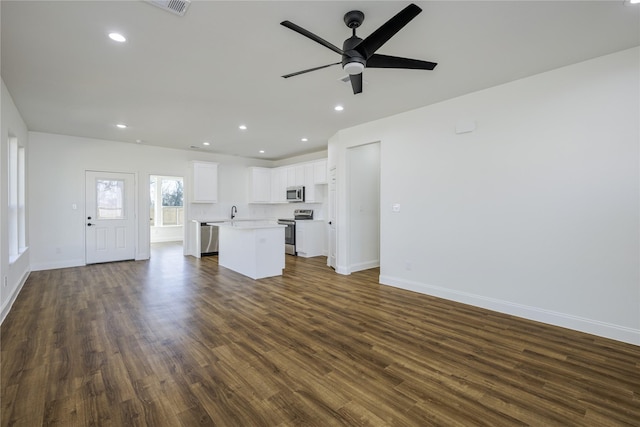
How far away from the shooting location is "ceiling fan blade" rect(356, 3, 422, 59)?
1.87 m

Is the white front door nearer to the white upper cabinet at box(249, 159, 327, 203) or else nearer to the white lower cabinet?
the white upper cabinet at box(249, 159, 327, 203)

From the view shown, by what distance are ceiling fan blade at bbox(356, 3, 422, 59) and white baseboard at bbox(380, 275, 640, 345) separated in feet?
10.5

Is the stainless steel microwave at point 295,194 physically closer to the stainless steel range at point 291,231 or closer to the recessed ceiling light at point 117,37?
the stainless steel range at point 291,231

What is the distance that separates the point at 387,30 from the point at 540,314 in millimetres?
3329

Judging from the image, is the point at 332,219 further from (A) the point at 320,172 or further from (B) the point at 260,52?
(B) the point at 260,52

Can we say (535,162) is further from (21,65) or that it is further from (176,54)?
(21,65)

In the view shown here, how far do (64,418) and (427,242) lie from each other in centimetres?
404

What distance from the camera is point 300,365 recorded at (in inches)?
92.4

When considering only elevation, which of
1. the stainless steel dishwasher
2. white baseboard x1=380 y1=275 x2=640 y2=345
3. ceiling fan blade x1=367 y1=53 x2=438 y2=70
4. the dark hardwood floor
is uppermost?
ceiling fan blade x1=367 y1=53 x2=438 y2=70

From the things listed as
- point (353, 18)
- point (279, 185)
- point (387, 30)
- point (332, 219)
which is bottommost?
point (332, 219)

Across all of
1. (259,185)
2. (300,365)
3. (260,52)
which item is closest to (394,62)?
(260,52)

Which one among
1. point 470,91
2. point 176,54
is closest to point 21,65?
point 176,54

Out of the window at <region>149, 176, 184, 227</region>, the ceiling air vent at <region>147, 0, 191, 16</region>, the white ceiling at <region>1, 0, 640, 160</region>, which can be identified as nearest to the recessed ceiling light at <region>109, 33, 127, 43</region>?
the white ceiling at <region>1, 0, 640, 160</region>

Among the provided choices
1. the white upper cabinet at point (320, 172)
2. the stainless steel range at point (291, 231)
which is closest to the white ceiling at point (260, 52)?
the white upper cabinet at point (320, 172)
